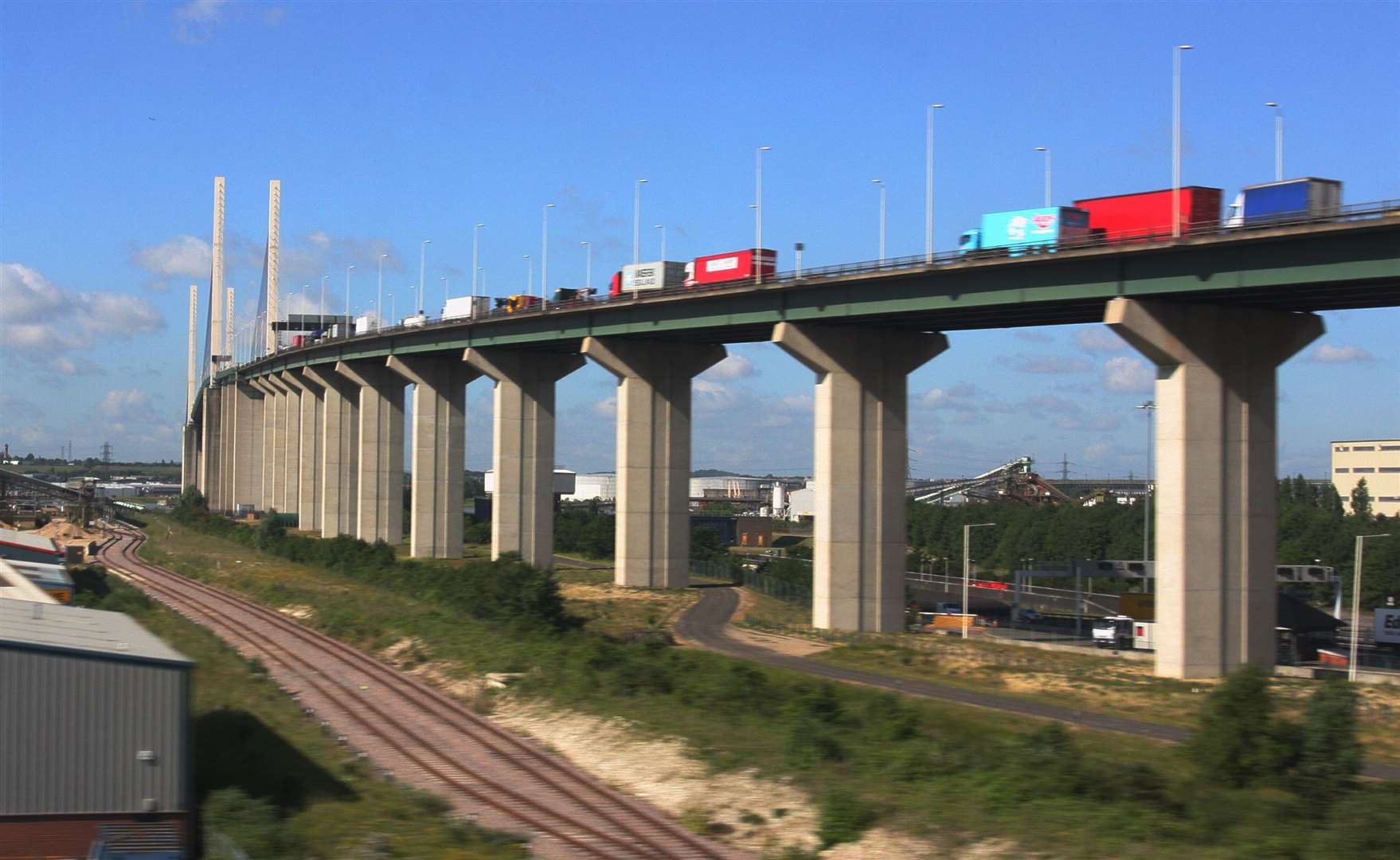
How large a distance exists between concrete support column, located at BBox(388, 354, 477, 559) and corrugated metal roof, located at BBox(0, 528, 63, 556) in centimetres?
4005

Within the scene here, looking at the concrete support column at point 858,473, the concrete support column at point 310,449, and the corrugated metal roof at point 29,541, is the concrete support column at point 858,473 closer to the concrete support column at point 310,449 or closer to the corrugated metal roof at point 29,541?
the corrugated metal roof at point 29,541

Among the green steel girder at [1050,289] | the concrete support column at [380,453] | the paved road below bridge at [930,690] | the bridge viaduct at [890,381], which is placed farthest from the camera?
the concrete support column at [380,453]

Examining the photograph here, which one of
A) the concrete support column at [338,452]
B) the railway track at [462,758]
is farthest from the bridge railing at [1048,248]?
the concrete support column at [338,452]

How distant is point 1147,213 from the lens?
5359cm

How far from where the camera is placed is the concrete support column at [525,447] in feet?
330

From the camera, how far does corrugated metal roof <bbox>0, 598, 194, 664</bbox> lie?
2677 centimetres

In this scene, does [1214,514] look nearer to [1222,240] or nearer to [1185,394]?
[1185,394]

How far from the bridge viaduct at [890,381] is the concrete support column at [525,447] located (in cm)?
14

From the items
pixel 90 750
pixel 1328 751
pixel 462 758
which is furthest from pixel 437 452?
pixel 1328 751

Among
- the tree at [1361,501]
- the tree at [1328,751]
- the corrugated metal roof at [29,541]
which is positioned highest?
the tree at [1361,501]

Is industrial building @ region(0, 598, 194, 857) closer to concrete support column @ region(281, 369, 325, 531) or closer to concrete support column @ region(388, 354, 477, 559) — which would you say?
concrete support column @ region(388, 354, 477, 559)

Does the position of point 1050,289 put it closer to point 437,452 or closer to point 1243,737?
point 1243,737

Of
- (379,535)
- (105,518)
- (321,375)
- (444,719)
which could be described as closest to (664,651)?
(444,719)

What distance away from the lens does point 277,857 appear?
24875mm
